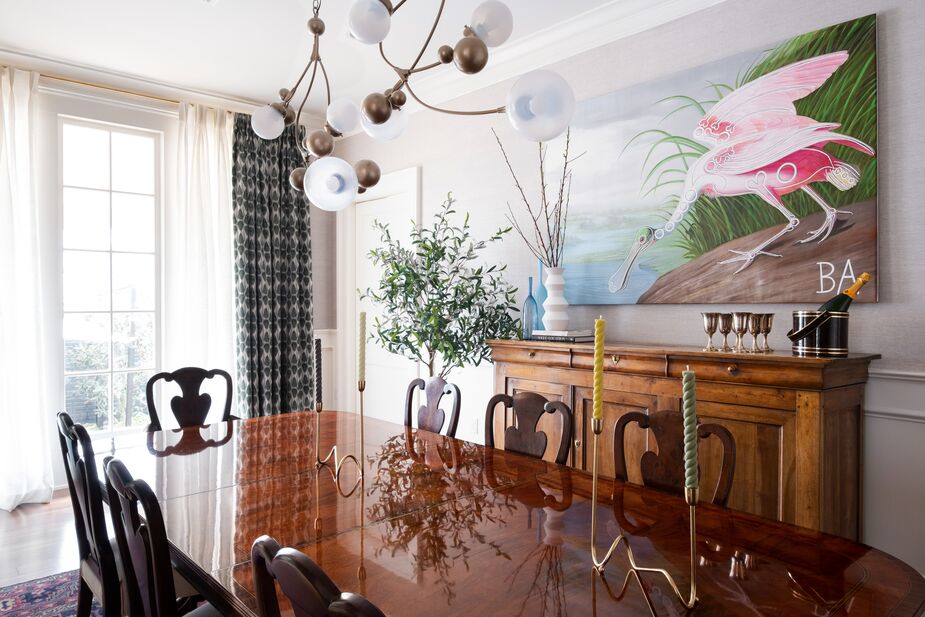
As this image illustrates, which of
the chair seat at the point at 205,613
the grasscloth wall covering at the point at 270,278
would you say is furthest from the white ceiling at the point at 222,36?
the chair seat at the point at 205,613

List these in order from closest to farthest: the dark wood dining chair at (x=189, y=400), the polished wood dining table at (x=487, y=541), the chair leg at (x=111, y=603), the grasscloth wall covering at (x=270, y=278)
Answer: the polished wood dining table at (x=487, y=541)
the chair leg at (x=111, y=603)
the dark wood dining chair at (x=189, y=400)
the grasscloth wall covering at (x=270, y=278)

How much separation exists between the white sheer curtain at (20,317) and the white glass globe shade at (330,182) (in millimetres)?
2815

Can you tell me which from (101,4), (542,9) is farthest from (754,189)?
(101,4)

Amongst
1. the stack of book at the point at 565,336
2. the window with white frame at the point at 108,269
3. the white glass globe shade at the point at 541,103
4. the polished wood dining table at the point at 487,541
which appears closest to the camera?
the polished wood dining table at the point at 487,541

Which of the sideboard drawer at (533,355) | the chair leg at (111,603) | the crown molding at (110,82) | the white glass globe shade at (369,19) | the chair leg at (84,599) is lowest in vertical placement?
the chair leg at (84,599)

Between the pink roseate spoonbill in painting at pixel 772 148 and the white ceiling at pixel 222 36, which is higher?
the white ceiling at pixel 222 36

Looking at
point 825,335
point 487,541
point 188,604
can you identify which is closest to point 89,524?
point 188,604

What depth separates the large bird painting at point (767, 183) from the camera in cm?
243

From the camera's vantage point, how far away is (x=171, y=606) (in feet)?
4.20

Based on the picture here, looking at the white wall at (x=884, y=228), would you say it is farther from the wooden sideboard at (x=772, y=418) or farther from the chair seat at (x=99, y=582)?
the chair seat at (x=99, y=582)

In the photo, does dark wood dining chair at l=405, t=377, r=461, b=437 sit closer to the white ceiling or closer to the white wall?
the white wall

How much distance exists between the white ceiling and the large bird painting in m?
0.91

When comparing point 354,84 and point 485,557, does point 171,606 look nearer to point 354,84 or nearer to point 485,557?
point 485,557

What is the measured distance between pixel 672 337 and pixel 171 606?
7.96 feet
